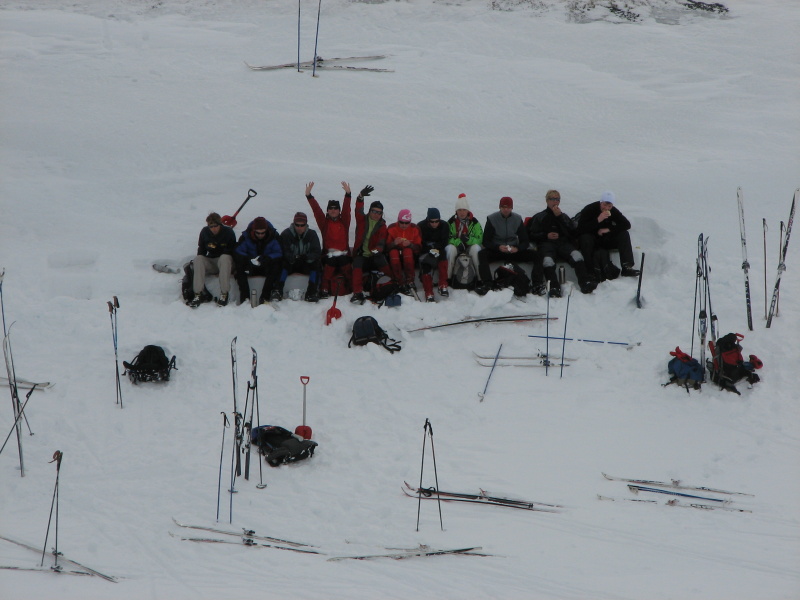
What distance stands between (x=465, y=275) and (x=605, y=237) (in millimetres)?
1812

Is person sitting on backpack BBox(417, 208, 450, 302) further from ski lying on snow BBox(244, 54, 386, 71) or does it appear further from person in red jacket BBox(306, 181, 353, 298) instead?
ski lying on snow BBox(244, 54, 386, 71)

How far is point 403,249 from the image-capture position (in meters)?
9.05

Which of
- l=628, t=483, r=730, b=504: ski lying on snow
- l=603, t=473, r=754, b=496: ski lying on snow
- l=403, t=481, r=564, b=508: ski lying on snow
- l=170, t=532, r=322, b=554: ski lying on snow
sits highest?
l=603, t=473, r=754, b=496: ski lying on snow

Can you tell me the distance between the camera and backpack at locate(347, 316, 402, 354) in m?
8.33

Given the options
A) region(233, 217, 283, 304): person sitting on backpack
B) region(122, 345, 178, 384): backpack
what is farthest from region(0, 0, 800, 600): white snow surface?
region(233, 217, 283, 304): person sitting on backpack

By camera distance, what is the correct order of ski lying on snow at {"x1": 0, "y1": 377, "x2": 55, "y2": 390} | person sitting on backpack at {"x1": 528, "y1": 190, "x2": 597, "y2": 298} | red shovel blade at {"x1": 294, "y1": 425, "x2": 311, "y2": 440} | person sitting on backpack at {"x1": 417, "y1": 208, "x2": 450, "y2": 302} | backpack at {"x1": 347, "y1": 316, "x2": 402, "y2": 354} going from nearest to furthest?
red shovel blade at {"x1": 294, "y1": 425, "x2": 311, "y2": 440}, ski lying on snow at {"x1": 0, "y1": 377, "x2": 55, "y2": 390}, backpack at {"x1": 347, "y1": 316, "x2": 402, "y2": 354}, person sitting on backpack at {"x1": 417, "y1": 208, "x2": 450, "y2": 302}, person sitting on backpack at {"x1": 528, "y1": 190, "x2": 597, "y2": 298}

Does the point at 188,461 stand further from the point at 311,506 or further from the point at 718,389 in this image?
the point at 718,389

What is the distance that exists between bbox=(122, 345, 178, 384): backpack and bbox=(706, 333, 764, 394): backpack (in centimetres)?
550

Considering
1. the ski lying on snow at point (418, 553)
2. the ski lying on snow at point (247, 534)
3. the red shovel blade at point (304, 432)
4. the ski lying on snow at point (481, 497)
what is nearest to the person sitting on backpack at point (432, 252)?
the red shovel blade at point (304, 432)

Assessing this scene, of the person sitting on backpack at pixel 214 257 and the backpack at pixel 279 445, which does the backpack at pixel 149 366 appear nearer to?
the person sitting on backpack at pixel 214 257

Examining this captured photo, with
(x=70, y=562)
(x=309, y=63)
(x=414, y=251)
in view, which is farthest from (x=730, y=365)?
(x=309, y=63)

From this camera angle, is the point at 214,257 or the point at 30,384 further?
the point at 214,257

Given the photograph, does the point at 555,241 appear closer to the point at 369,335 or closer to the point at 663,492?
the point at 369,335

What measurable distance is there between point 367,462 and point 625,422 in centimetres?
255
